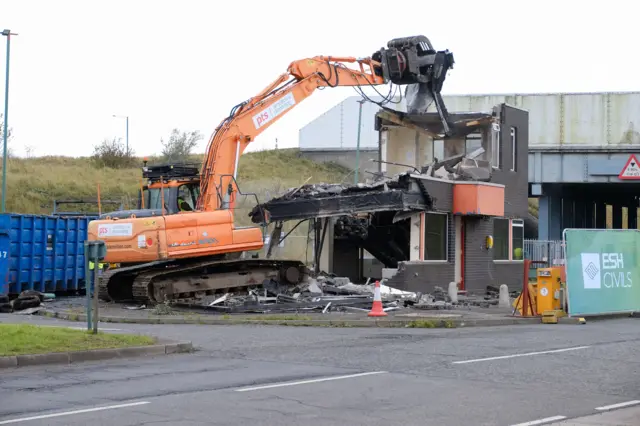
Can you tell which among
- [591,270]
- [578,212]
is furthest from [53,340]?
[578,212]

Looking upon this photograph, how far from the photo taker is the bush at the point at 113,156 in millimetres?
65062

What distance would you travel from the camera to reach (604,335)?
1906 centimetres

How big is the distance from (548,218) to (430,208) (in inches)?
1006

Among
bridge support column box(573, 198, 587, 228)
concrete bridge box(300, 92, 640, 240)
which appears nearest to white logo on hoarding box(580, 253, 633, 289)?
concrete bridge box(300, 92, 640, 240)

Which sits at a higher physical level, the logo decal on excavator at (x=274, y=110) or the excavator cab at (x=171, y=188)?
the logo decal on excavator at (x=274, y=110)

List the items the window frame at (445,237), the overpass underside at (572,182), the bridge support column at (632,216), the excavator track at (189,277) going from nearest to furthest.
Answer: the excavator track at (189,277) < the window frame at (445,237) < the overpass underside at (572,182) < the bridge support column at (632,216)

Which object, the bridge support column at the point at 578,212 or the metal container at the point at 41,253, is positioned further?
the bridge support column at the point at 578,212

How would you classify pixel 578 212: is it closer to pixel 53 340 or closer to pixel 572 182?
pixel 572 182

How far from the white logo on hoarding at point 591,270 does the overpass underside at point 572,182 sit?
24386 millimetres

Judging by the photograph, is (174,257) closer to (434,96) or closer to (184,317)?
(184,317)

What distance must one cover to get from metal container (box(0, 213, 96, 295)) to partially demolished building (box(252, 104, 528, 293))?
670cm

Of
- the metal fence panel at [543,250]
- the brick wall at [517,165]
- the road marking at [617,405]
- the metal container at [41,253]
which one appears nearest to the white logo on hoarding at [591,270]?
the brick wall at [517,165]

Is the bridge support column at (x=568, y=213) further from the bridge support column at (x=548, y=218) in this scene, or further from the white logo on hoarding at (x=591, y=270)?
the white logo on hoarding at (x=591, y=270)

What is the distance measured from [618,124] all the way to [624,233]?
23.5 m
